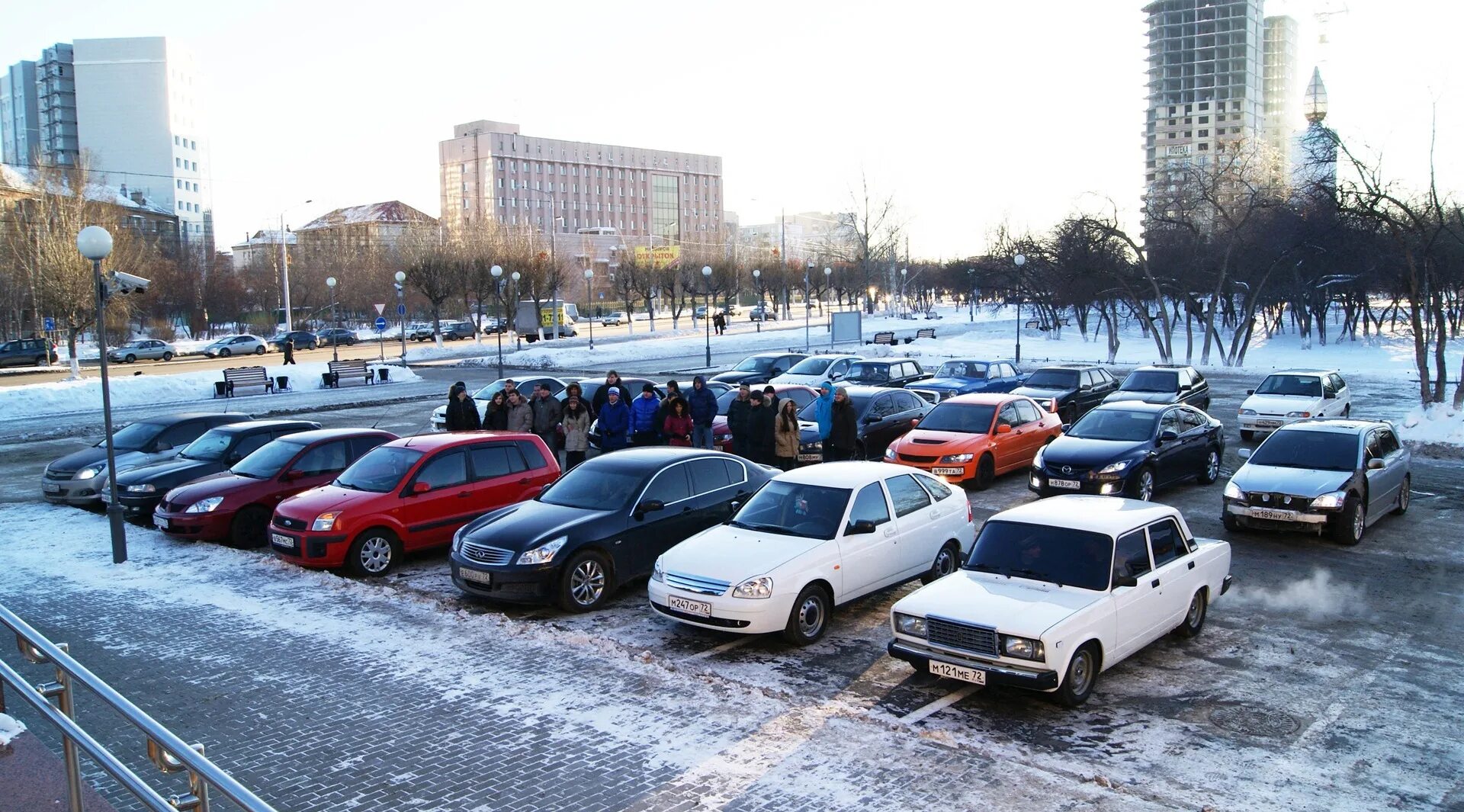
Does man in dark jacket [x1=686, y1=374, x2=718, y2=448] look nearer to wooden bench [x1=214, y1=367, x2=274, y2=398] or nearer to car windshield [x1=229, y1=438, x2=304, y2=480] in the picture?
car windshield [x1=229, y1=438, x2=304, y2=480]

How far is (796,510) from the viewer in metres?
10.1

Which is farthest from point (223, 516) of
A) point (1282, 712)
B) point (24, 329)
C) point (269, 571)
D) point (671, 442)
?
point (24, 329)

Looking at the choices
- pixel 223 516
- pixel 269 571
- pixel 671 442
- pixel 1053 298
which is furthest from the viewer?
pixel 1053 298

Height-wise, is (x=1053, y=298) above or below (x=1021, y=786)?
above

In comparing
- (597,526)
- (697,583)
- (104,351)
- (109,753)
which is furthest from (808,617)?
(104,351)

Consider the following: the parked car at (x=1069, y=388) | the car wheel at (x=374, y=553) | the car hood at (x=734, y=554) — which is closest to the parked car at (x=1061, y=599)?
the car hood at (x=734, y=554)

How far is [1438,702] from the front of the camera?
7.86 metres

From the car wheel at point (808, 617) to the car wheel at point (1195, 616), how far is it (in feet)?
10.3

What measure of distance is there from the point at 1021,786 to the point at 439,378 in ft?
121

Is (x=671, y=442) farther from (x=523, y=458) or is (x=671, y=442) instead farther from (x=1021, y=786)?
(x=1021, y=786)

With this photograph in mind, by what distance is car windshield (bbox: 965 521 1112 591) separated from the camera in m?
8.28

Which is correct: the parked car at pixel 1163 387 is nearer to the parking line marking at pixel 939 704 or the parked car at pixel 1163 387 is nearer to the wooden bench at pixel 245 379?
the parking line marking at pixel 939 704

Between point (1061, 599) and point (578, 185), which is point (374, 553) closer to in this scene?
point (1061, 599)

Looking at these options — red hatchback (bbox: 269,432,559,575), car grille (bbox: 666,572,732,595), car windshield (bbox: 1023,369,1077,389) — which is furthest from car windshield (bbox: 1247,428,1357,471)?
car windshield (bbox: 1023,369,1077,389)
